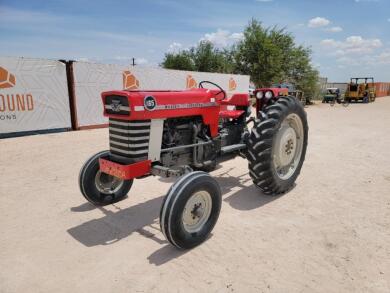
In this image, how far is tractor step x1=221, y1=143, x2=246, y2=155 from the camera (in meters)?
4.56

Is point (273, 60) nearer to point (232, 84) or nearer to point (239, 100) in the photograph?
point (232, 84)

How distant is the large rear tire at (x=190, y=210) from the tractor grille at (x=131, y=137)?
0.63 m

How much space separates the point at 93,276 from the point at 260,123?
2.69m

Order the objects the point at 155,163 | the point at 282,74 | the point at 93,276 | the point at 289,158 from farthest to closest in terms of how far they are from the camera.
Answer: the point at 282,74
the point at 289,158
the point at 155,163
the point at 93,276

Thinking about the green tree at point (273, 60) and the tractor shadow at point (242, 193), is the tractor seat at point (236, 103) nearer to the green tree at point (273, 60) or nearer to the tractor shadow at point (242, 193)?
the tractor shadow at point (242, 193)

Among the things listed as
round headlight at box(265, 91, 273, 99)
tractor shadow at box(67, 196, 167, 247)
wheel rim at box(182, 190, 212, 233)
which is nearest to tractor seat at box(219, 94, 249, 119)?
round headlight at box(265, 91, 273, 99)

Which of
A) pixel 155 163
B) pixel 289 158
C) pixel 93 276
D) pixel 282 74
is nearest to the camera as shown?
pixel 93 276

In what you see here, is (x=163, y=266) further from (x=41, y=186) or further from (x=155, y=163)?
(x=41, y=186)

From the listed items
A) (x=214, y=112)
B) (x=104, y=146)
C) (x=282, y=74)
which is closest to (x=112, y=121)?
(x=214, y=112)

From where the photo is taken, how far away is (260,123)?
434cm

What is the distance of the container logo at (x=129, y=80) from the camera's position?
11.3 m

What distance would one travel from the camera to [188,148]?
4156 mm

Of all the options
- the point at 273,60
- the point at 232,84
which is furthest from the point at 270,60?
the point at 232,84

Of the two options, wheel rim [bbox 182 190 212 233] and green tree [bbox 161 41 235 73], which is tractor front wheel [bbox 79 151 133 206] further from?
green tree [bbox 161 41 235 73]
